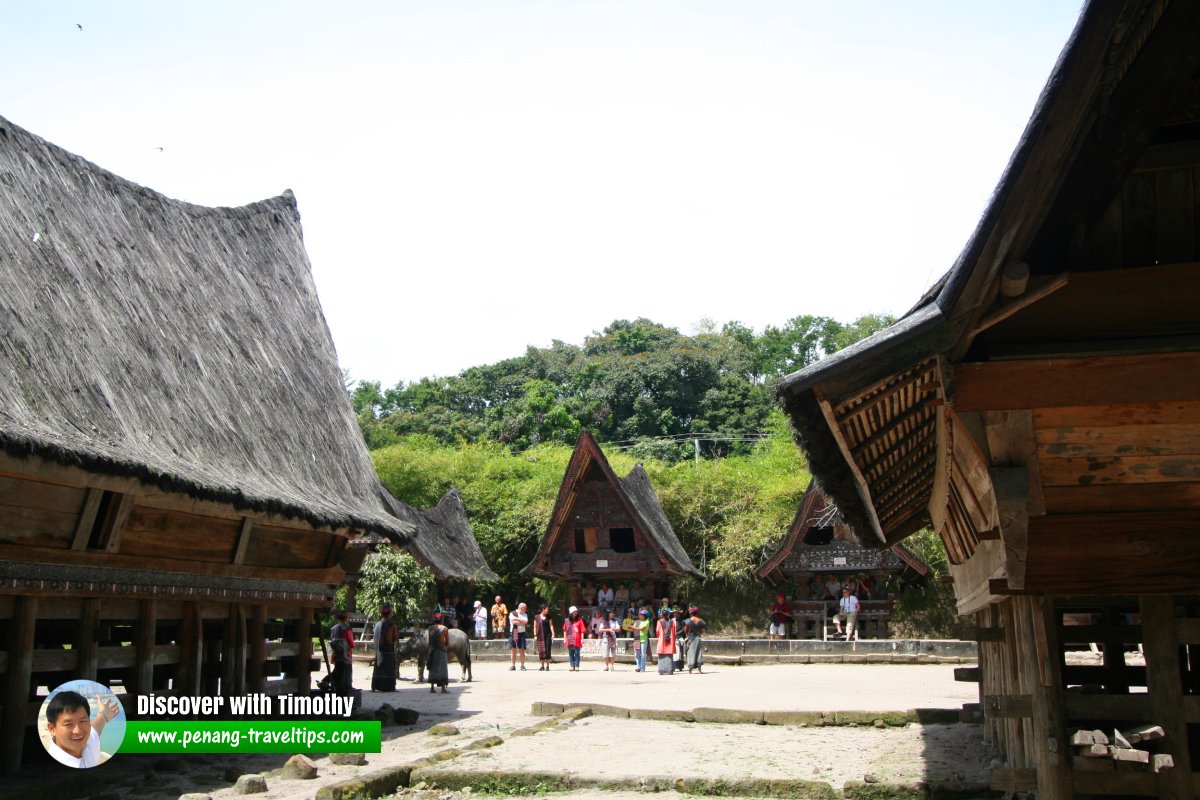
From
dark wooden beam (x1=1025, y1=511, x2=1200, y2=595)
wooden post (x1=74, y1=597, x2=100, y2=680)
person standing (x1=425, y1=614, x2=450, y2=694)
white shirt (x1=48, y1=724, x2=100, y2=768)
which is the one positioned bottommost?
white shirt (x1=48, y1=724, x2=100, y2=768)

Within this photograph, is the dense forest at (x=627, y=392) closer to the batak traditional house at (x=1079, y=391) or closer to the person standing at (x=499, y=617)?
the person standing at (x=499, y=617)

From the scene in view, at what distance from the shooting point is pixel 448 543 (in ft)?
106

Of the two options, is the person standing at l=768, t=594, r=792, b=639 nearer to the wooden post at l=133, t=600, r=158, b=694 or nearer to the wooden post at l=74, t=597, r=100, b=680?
the wooden post at l=133, t=600, r=158, b=694

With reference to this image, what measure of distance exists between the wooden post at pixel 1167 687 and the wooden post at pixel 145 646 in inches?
329

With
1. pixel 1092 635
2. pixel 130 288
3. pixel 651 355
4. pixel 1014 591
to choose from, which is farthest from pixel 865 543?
pixel 651 355

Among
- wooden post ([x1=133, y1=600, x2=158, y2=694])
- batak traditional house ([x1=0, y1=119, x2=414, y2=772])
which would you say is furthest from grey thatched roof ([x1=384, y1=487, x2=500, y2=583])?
wooden post ([x1=133, y1=600, x2=158, y2=694])

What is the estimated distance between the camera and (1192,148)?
16.6ft

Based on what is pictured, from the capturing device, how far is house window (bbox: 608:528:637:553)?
31728 mm

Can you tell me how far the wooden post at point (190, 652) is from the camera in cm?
1116

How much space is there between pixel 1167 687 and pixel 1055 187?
3152 millimetres

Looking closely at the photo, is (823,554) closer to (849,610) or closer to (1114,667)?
(849,610)

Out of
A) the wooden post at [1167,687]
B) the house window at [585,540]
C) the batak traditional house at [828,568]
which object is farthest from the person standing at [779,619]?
the wooden post at [1167,687]

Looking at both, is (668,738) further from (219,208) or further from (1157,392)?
(219,208)

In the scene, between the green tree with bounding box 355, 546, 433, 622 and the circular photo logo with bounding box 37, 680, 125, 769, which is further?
the green tree with bounding box 355, 546, 433, 622
